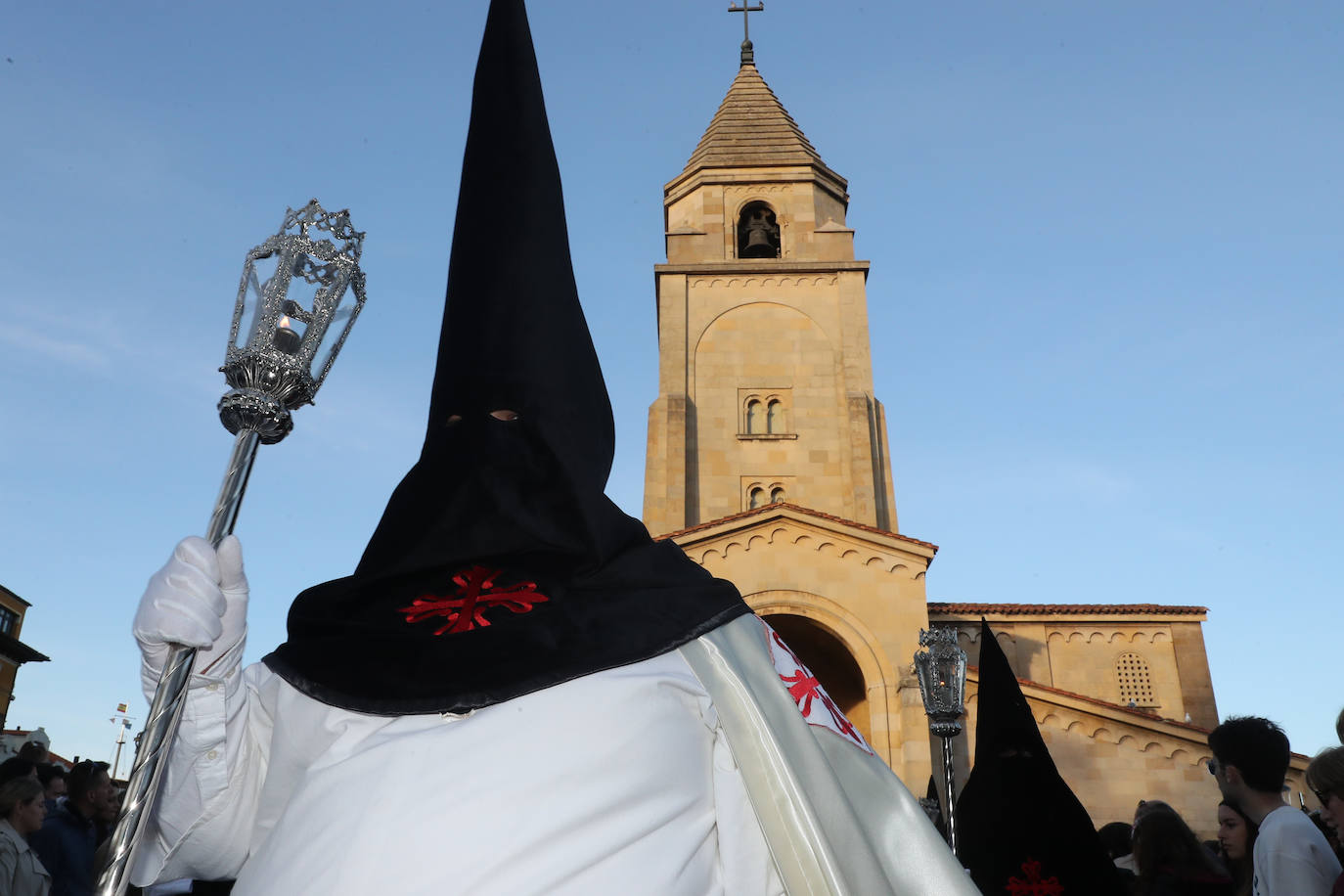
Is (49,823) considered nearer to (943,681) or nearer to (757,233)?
(943,681)

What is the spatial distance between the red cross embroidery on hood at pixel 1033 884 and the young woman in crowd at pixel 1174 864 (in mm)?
533

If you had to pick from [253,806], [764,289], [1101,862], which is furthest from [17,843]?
[764,289]

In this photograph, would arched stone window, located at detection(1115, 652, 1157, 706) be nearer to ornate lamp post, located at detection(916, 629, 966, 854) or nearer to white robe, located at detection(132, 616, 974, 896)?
ornate lamp post, located at detection(916, 629, 966, 854)

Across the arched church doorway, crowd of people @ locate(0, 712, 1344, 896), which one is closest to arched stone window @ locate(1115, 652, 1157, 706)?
the arched church doorway

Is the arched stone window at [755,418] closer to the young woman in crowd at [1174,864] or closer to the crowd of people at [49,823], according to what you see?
the crowd of people at [49,823]

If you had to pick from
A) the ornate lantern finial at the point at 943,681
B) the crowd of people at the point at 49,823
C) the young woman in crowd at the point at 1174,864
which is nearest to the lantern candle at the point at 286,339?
the crowd of people at the point at 49,823

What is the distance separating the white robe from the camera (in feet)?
6.79

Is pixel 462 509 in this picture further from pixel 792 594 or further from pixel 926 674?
pixel 792 594

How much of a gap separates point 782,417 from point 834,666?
5.93 m

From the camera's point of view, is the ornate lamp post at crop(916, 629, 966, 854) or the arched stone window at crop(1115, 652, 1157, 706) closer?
the ornate lamp post at crop(916, 629, 966, 854)

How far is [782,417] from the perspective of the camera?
942 inches

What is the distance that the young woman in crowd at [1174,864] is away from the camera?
17.5 feet

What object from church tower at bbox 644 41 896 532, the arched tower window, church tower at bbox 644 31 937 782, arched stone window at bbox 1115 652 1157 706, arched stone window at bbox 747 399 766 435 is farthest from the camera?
A: the arched tower window

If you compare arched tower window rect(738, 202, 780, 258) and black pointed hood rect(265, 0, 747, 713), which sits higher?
arched tower window rect(738, 202, 780, 258)
